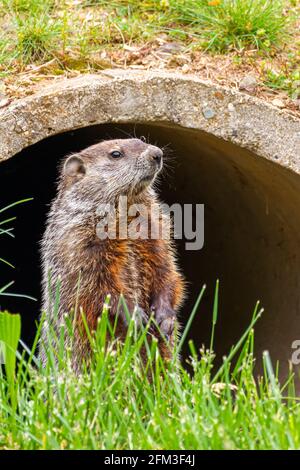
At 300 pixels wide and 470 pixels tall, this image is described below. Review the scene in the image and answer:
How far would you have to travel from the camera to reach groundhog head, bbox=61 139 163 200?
501 centimetres

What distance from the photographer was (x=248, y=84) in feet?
17.8

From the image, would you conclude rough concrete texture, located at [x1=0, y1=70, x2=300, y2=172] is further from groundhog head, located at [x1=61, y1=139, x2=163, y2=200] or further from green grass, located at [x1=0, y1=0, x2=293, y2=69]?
green grass, located at [x1=0, y1=0, x2=293, y2=69]

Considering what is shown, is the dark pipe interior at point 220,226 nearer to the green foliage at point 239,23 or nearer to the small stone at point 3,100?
the green foliage at point 239,23

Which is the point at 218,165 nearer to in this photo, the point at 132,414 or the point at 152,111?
the point at 152,111

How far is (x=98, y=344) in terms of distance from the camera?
3.54 meters

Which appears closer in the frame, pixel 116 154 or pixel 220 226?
pixel 116 154

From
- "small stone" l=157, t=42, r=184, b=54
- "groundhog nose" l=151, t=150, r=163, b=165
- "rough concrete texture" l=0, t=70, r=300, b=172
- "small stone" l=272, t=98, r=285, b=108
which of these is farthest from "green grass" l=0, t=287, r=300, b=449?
"small stone" l=157, t=42, r=184, b=54

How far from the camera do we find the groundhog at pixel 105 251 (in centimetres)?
481

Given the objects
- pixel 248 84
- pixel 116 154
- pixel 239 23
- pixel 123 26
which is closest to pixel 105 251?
pixel 116 154

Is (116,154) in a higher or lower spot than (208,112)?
lower

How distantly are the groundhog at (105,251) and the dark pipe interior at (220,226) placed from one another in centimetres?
60

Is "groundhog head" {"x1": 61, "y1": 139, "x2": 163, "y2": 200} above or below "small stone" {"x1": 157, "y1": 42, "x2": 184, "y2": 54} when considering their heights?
below

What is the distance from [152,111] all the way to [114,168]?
1.24ft

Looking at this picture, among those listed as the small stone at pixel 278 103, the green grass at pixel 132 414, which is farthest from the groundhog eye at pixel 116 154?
the green grass at pixel 132 414
